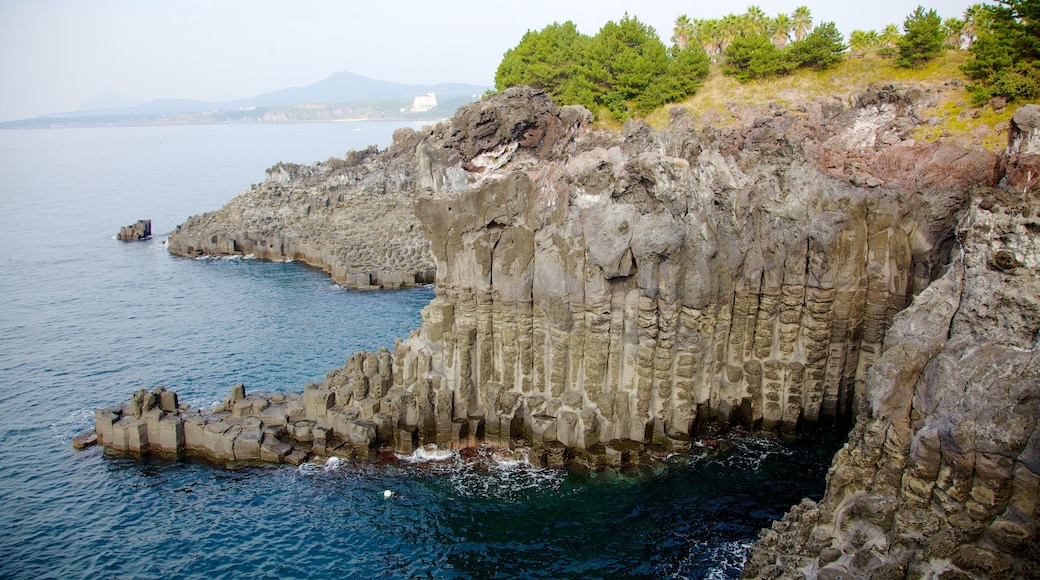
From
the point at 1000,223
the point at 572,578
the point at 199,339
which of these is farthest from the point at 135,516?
the point at 1000,223

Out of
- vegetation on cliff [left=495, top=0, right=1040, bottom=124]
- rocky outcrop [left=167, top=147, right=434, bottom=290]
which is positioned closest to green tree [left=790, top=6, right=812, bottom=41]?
vegetation on cliff [left=495, top=0, right=1040, bottom=124]

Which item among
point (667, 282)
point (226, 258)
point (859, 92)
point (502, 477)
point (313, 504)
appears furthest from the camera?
point (226, 258)

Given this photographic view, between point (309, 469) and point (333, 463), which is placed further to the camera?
point (333, 463)

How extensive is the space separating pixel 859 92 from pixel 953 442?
55336mm

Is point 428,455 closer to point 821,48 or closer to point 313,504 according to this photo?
point 313,504

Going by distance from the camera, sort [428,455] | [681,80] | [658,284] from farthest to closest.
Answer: [681,80] → [428,455] → [658,284]

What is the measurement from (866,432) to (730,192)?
18.3 metres

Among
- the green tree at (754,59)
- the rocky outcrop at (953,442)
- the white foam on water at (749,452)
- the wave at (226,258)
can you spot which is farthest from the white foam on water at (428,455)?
the green tree at (754,59)

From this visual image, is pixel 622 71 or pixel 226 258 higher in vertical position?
pixel 622 71

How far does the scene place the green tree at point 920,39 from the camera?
7156 cm

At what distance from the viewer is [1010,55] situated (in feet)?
190

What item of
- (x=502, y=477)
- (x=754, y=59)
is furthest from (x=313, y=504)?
(x=754, y=59)

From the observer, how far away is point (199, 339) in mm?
60594

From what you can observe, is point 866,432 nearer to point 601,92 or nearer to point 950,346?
point 950,346
